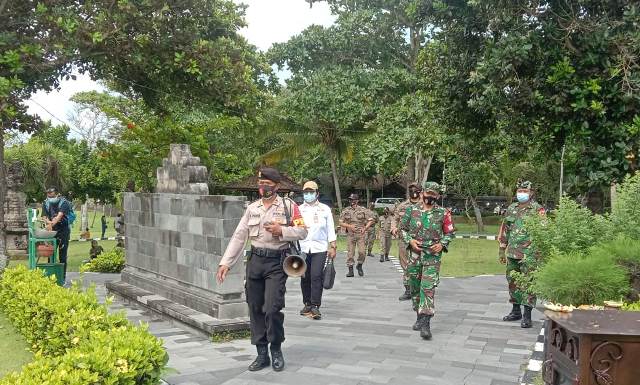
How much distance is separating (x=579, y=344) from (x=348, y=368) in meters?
2.88

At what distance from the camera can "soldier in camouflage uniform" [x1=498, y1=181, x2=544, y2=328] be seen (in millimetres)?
8219

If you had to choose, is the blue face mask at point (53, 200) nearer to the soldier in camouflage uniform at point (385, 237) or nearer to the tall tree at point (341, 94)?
the soldier in camouflage uniform at point (385, 237)

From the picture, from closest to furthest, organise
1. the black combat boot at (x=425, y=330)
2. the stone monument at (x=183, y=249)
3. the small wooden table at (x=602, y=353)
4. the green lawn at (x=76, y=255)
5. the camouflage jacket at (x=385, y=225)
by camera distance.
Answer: the small wooden table at (x=602, y=353), the black combat boot at (x=425, y=330), the stone monument at (x=183, y=249), the green lawn at (x=76, y=255), the camouflage jacket at (x=385, y=225)

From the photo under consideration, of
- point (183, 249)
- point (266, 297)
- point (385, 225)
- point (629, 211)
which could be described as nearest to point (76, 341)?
point (266, 297)

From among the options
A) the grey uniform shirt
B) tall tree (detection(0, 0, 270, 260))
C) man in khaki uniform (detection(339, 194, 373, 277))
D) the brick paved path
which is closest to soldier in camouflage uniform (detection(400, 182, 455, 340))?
the brick paved path

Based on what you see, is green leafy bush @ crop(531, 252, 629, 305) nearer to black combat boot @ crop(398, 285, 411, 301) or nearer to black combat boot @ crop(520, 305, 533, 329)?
black combat boot @ crop(520, 305, 533, 329)

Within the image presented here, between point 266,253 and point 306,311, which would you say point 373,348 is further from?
point 306,311

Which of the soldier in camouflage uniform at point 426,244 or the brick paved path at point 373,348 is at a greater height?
the soldier in camouflage uniform at point 426,244

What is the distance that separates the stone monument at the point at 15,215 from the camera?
19000mm

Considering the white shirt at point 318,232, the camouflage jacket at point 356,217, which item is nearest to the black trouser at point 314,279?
the white shirt at point 318,232

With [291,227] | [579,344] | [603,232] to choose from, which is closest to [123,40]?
[291,227]

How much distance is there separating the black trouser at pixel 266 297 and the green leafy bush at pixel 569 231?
9.22 feet

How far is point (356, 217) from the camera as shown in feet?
46.4

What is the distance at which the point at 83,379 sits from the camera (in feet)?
13.1
